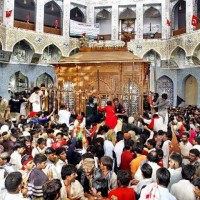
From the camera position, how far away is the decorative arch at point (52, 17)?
65.4 ft

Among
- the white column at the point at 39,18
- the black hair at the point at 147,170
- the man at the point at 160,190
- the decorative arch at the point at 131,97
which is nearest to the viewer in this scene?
the man at the point at 160,190

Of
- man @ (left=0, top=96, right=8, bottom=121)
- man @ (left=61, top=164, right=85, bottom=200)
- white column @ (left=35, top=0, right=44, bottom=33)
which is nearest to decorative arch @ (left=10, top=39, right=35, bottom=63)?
white column @ (left=35, top=0, right=44, bottom=33)

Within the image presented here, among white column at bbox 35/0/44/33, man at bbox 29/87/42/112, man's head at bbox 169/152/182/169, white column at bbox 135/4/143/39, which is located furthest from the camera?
white column at bbox 135/4/143/39

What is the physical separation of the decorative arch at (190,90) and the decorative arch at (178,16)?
12.0 feet

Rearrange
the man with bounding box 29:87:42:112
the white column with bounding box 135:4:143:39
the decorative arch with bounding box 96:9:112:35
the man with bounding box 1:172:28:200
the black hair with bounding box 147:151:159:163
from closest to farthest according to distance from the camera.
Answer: the man with bounding box 1:172:28:200
the black hair with bounding box 147:151:159:163
the man with bounding box 29:87:42:112
the white column with bounding box 135:4:143:39
the decorative arch with bounding box 96:9:112:35

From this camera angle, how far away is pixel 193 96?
20453 mm

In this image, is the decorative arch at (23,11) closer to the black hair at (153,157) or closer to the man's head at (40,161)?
the black hair at (153,157)

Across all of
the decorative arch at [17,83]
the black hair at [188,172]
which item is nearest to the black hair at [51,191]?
the black hair at [188,172]

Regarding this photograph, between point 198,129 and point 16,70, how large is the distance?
44.6ft

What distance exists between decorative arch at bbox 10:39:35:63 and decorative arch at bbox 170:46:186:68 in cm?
892

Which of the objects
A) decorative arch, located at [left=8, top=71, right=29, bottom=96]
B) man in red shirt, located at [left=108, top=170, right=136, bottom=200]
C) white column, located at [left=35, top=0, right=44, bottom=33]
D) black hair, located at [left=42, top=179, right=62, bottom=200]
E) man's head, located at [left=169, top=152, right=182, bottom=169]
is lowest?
man in red shirt, located at [left=108, top=170, right=136, bottom=200]

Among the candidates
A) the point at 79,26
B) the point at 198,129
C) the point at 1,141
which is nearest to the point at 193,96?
the point at 79,26

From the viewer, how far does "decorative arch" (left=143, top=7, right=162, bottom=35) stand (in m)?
22.2

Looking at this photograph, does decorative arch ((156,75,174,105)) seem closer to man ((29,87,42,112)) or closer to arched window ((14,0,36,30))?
arched window ((14,0,36,30))
